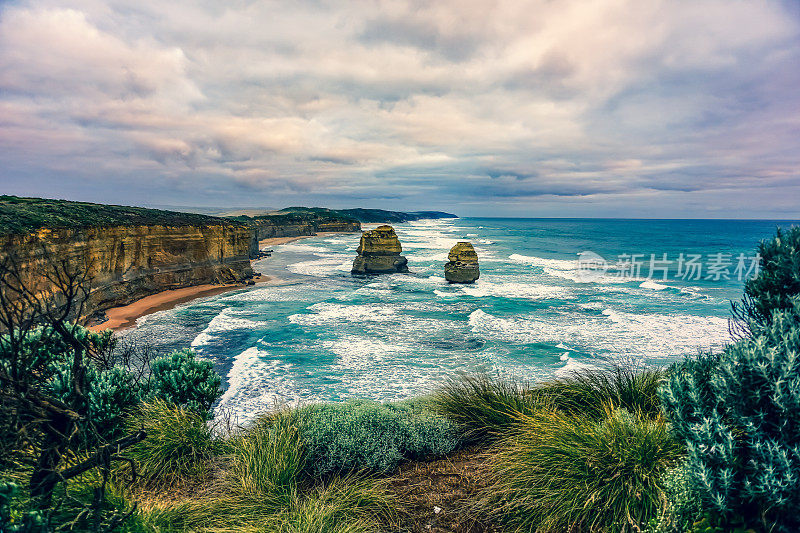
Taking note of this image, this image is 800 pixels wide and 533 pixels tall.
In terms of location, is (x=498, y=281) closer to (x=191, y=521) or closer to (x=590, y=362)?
(x=590, y=362)

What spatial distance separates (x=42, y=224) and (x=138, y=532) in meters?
27.7

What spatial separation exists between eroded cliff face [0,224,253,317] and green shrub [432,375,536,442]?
79.1 ft

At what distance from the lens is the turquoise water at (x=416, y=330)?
1709 centimetres

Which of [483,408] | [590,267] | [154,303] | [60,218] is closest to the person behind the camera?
[483,408]

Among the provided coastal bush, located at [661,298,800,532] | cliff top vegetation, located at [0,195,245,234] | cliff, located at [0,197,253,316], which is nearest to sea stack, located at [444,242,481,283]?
cliff, located at [0,197,253,316]

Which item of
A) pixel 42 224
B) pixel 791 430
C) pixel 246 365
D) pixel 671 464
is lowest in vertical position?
pixel 246 365

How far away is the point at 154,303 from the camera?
104 ft

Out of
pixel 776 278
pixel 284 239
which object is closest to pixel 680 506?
pixel 776 278

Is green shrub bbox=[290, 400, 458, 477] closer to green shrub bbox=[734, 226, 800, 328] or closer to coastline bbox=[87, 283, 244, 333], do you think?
green shrub bbox=[734, 226, 800, 328]

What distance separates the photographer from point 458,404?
7438mm

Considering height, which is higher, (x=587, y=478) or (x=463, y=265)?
(x=463, y=265)

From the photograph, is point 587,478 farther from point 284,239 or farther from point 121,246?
point 284,239

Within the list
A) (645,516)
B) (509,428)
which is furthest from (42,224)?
(645,516)

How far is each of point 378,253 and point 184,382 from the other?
39.7 m
